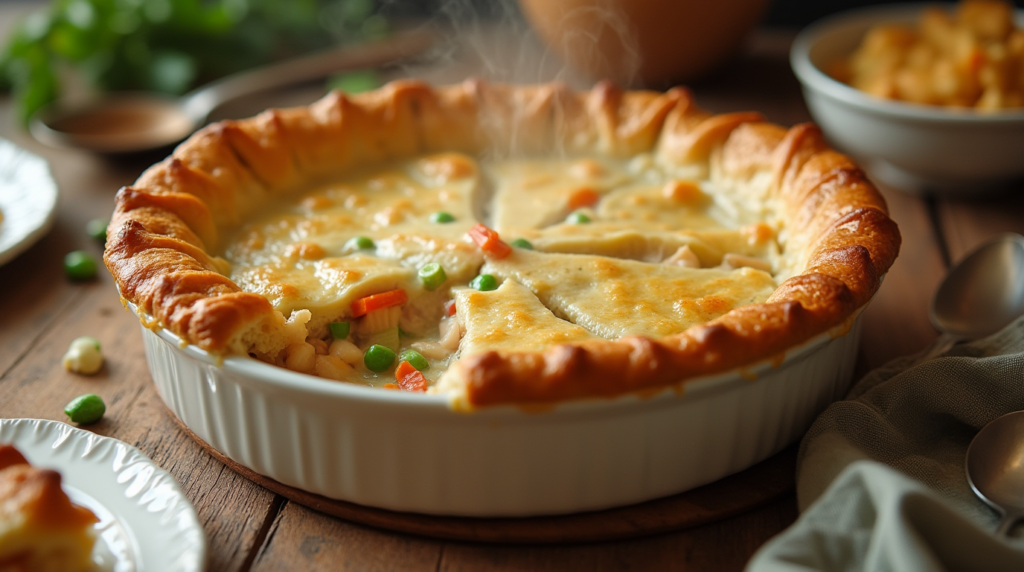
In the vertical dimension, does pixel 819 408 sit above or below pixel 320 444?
below

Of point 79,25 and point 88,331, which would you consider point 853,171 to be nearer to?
point 88,331

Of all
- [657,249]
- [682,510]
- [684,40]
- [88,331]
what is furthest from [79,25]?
[682,510]

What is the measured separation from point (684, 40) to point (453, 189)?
211 centimetres

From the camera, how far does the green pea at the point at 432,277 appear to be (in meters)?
2.92

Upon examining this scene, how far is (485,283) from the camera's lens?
2.89m

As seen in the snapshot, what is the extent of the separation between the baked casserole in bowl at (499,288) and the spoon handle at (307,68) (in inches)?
53.4

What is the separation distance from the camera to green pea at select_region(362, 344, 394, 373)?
105 inches

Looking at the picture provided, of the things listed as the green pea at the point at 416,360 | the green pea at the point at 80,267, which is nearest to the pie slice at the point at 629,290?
the green pea at the point at 416,360

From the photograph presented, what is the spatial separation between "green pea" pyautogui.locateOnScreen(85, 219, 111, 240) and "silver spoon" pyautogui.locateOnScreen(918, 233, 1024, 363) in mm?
3320

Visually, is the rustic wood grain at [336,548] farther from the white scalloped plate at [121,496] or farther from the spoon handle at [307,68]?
the spoon handle at [307,68]

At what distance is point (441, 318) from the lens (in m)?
2.98

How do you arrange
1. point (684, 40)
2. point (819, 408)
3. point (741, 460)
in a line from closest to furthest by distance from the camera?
point (741, 460)
point (819, 408)
point (684, 40)

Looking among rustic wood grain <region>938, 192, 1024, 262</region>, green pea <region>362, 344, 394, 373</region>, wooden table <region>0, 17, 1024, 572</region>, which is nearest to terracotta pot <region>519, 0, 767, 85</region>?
wooden table <region>0, 17, 1024, 572</region>

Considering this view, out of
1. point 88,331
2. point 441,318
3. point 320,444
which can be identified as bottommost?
point 88,331
